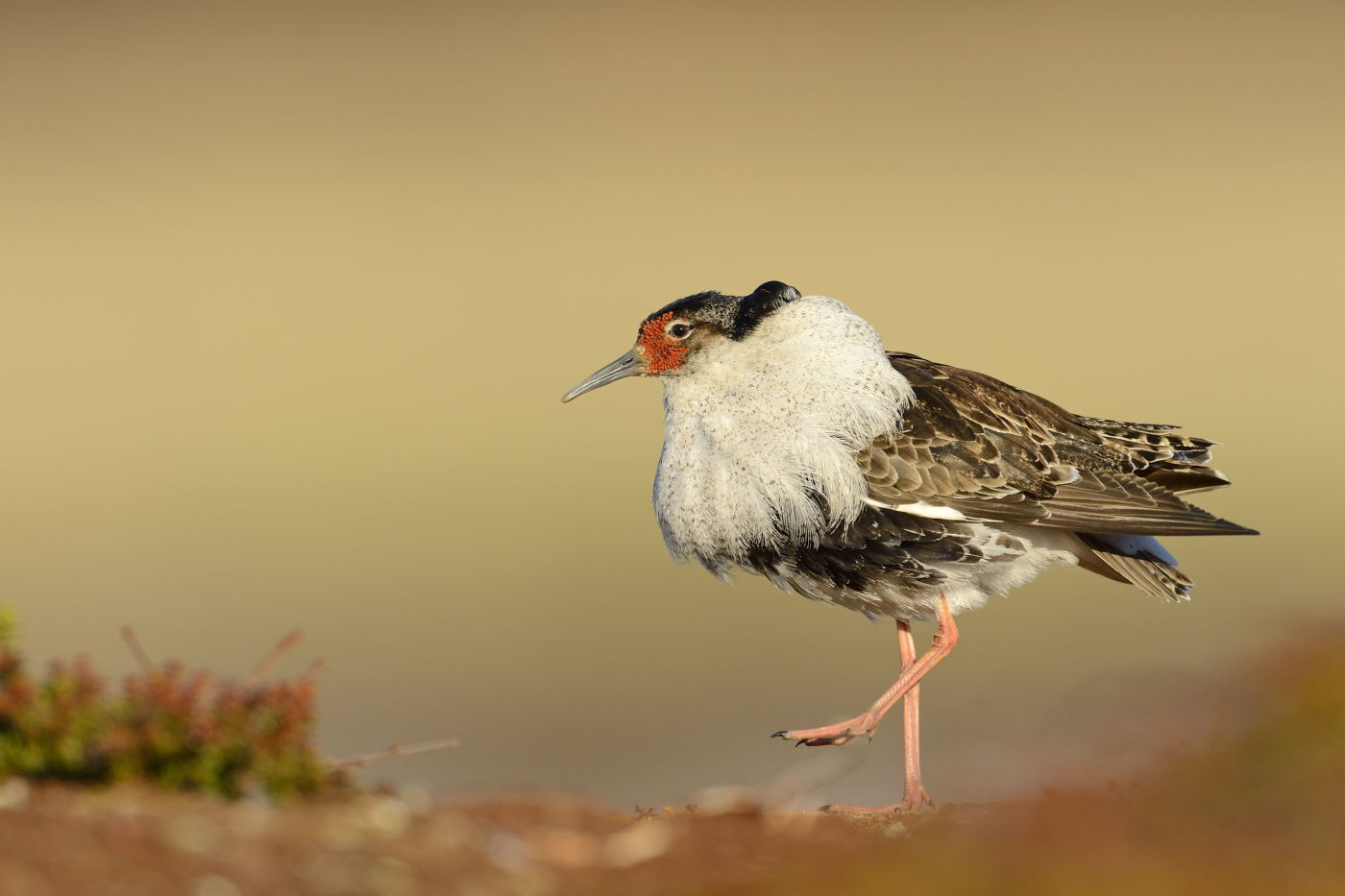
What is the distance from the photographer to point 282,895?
4.13m

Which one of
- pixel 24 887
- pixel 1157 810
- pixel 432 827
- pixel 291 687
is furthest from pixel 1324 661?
pixel 24 887

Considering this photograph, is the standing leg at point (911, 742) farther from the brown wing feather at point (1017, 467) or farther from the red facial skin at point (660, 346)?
the red facial skin at point (660, 346)

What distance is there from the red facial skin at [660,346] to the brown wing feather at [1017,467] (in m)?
1.15

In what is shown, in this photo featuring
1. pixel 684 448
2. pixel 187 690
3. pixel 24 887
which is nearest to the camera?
pixel 24 887

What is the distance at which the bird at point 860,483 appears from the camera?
301 inches

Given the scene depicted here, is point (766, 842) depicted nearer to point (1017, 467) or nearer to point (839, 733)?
point (839, 733)

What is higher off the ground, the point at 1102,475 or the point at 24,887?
the point at 1102,475

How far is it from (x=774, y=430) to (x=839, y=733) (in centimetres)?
157

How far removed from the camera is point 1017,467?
804 cm

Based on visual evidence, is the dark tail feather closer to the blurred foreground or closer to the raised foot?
the raised foot

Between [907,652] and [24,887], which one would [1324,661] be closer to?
[907,652]

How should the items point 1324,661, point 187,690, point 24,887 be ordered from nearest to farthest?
point 24,887
point 187,690
point 1324,661

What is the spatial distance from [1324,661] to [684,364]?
3.80 meters

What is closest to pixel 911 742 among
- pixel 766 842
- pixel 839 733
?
pixel 839 733
